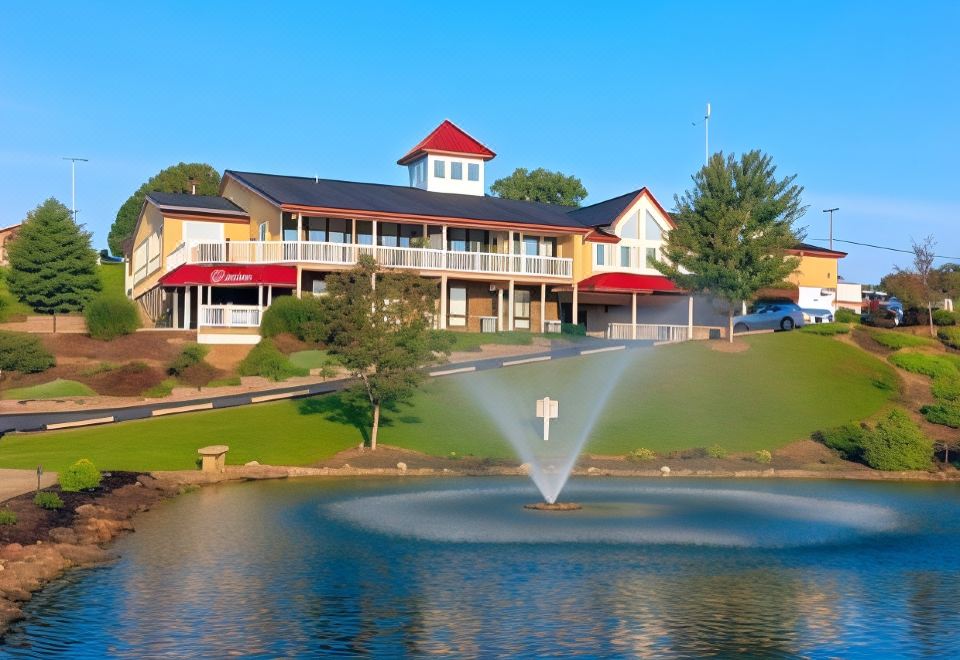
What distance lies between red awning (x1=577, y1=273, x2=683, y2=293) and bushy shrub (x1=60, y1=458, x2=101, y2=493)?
41.8m

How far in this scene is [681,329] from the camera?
6431cm

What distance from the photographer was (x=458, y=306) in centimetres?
6544

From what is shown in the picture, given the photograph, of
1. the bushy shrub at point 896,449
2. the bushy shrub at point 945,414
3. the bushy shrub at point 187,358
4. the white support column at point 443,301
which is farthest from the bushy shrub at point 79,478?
the bushy shrub at point 945,414

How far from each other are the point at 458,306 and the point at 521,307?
4.62m

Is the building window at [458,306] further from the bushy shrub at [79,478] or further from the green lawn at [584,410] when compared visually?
the bushy shrub at [79,478]

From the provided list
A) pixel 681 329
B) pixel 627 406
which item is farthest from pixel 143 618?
pixel 681 329

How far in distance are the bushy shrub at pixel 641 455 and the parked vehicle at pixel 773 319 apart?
30735 mm

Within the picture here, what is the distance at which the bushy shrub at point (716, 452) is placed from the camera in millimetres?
39188

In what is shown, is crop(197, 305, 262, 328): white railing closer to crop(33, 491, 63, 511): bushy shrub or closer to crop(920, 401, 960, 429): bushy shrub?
crop(33, 491, 63, 511): bushy shrub

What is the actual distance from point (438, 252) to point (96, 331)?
19594 mm

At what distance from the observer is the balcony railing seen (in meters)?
57.8

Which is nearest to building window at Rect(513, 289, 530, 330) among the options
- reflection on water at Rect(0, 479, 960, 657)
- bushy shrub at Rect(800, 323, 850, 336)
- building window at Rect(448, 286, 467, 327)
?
building window at Rect(448, 286, 467, 327)

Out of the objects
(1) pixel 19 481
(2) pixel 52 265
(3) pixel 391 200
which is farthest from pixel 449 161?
(1) pixel 19 481

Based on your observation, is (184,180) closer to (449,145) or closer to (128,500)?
(449,145)
